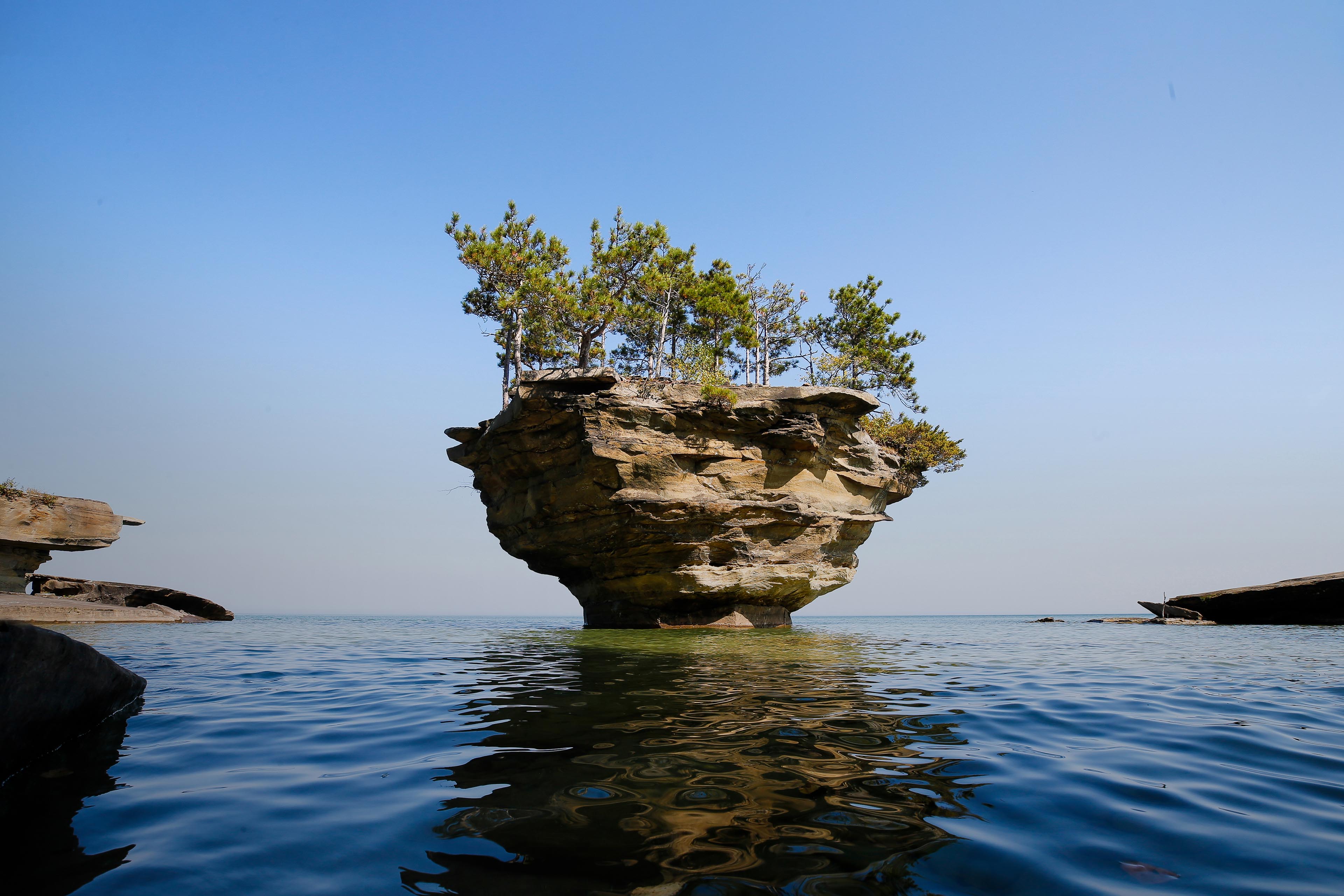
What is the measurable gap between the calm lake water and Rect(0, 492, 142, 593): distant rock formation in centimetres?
2461

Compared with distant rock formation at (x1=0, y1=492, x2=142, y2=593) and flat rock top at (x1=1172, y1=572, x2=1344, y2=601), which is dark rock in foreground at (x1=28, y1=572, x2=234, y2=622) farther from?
flat rock top at (x1=1172, y1=572, x2=1344, y2=601)

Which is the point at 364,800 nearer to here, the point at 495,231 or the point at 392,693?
the point at 392,693

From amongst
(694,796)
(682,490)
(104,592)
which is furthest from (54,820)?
(104,592)

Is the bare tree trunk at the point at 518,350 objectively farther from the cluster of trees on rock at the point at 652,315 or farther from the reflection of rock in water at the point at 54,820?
the reflection of rock in water at the point at 54,820

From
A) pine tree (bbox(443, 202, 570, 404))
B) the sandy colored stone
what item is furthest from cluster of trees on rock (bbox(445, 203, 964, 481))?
the sandy colored stone

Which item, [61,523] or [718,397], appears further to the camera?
[61,523]

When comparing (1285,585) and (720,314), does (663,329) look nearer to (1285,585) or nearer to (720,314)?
(720,314)

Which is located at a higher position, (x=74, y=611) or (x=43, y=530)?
(x=43, y=530)

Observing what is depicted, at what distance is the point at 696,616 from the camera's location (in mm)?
24734

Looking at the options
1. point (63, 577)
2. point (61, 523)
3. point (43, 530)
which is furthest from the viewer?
point (63, 577)

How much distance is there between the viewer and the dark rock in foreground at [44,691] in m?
3.50

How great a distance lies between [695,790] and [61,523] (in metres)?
32.6

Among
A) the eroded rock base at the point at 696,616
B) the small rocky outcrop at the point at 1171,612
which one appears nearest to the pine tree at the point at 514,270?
the eroded rock base at the point at 696,616

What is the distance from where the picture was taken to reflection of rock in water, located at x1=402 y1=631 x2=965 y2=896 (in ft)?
7.33
